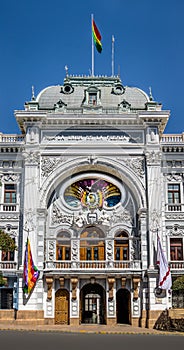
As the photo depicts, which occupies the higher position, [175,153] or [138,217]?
[175,153]

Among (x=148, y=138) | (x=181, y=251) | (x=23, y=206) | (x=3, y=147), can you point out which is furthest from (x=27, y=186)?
(x=181, y=251)

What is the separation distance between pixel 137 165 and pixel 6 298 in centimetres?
1557

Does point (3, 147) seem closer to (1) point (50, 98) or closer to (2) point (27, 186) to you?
(2) point (27, 186)

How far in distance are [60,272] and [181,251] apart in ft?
33.7

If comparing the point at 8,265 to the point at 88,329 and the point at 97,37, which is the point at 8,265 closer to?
the point at 88,329

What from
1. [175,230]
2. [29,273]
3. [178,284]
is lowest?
[178,284]

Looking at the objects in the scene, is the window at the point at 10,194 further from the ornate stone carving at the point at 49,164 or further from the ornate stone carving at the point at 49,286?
the ornate stone carving at the point at 49,286

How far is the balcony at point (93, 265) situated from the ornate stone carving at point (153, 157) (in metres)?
8.51

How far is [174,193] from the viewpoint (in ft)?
137

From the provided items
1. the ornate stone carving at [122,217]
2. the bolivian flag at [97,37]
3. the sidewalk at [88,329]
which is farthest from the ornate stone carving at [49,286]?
the bolivian flag at [97,37]

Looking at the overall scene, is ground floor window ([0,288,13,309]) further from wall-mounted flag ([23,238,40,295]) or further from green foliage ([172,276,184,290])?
green foliage ([172,276,184,290])

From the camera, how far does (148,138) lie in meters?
41.8

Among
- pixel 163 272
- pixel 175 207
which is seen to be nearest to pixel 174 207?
pixel 175 207

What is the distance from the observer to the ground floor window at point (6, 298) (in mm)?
39094
